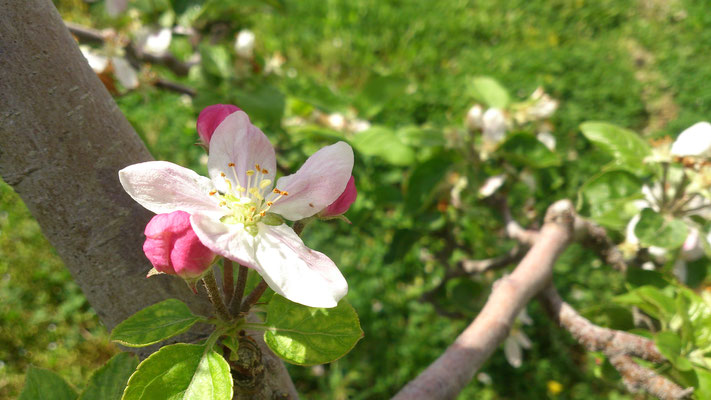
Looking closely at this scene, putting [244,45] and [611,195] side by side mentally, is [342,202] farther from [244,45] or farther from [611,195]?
[244,45]

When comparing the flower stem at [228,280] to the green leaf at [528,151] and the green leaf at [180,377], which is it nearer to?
the green leaf at [180,377]

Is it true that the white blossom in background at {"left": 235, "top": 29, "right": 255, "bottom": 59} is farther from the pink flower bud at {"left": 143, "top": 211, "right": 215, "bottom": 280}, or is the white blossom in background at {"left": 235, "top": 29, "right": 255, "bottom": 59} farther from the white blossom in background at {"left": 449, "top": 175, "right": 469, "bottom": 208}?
the pink flower bud at {"left": 143, "top": 211, "right": 215, "bottom": 280}

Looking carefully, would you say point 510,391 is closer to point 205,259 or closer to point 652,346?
point 652,346

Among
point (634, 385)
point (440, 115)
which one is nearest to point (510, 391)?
point (634, 385)

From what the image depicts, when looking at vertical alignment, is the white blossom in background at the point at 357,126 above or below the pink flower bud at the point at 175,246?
below

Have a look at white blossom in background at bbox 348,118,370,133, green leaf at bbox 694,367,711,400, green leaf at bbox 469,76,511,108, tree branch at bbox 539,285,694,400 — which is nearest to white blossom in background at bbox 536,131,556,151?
green leaf at bbox 469,76,511,108

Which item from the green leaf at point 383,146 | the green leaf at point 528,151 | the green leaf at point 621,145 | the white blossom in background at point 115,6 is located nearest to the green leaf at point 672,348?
the green leaf at point 621,145

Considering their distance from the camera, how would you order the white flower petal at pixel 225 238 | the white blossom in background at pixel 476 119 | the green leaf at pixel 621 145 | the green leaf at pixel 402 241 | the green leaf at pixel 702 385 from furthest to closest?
1. the green leaf at pixel 402 241
2. the white blossom in background at pixel 476 119
3. the green leaf at pixel 621 145
4. the green leaf at pixel 702 385
5. the white flower petal at pixel 225 238

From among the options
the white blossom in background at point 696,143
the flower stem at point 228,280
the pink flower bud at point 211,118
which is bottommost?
the white blossom in background at point 696,143

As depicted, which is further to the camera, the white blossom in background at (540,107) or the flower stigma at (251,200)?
the white blossom in background at (540,107)

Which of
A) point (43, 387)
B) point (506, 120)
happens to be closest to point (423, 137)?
point (506, 120)
